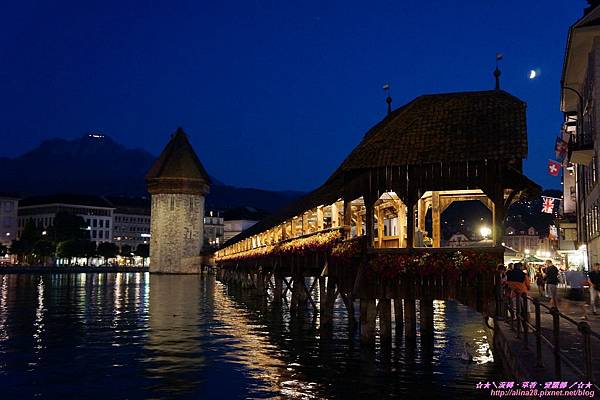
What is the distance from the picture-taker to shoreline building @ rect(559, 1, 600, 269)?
88.1 ft

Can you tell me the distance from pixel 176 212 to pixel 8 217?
63666 millimetres

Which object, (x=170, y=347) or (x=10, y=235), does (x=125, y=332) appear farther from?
(x=10, y=235)

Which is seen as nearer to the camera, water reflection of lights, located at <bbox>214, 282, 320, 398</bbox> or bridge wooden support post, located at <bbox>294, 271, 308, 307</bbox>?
water reflection of lights, located at <bbox>214, 282, 320, 398</bbox>

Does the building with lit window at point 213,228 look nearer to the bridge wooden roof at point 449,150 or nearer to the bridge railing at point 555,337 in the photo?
the bridge wooden roof at point 449,150

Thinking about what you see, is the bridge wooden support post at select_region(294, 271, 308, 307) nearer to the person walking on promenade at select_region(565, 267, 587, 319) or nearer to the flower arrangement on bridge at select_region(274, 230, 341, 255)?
the flower arrangement on bridge at select_region(274, 230, 341, 255)

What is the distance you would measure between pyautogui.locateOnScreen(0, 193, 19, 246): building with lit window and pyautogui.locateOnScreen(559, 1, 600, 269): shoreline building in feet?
410

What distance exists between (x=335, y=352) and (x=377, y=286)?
2.41 metres

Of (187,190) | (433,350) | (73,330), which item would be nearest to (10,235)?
(187,190)

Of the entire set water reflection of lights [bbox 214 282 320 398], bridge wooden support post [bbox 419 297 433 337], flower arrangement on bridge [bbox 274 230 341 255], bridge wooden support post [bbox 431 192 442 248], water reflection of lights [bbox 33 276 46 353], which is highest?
bridge wooden support post [bbox 431 192 442 248]

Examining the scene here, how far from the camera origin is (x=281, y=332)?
2323 cm

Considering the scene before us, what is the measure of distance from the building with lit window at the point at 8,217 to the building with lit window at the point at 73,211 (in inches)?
84.2

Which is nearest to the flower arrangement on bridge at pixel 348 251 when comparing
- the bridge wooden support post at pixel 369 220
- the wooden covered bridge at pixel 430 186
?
the wooden covered bridge at pixel 430 186

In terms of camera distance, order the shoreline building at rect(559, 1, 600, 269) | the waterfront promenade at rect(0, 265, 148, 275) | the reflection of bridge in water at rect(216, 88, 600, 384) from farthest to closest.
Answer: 1. the waterfront promenade at rect(0, 265, 148, 275)
2. the shoreline building at rect(559, 1, 600, 269)
3. the reflection of bridge in water at rect(216, 88, 600, 384)

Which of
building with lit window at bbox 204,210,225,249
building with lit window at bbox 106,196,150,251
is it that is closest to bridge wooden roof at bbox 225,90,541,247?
building with lit window at bbox 106,196,150,251
